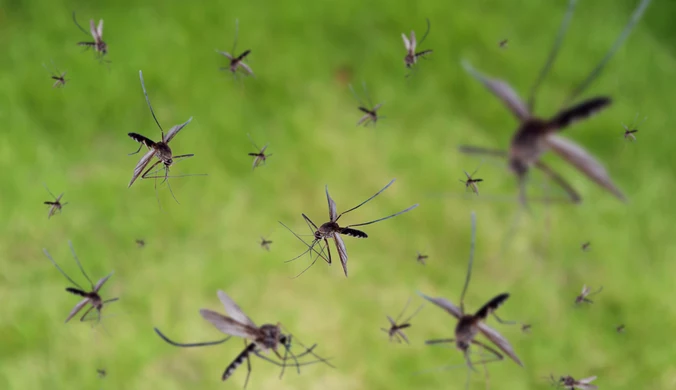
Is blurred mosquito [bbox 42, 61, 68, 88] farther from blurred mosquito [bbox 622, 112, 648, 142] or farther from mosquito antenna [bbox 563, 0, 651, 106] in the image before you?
blurred mosquito [bbox 622, 112, 648, 142]

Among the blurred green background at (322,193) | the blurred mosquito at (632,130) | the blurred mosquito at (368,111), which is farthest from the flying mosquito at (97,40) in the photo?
the blurred mosquito at (632,130)

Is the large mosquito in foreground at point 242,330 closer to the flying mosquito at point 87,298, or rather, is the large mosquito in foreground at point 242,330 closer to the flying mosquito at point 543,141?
the flying mosquito at point 87,298

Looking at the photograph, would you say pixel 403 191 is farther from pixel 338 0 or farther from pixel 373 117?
pixel 338 0

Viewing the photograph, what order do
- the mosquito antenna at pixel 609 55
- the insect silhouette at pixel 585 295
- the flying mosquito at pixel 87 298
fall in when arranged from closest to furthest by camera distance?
A: the mosquito antenna at pixel 609 55
the flying mosquito at pixel 87 298
the insect silhouette at pixel 585 295

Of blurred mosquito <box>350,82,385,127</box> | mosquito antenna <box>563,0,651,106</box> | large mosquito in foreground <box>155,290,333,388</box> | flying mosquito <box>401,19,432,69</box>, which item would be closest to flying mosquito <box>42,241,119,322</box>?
large mosquito in foreground <box>155,290,333,388</box>

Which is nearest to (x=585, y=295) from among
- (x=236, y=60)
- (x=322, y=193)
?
(x=322, y=193)
